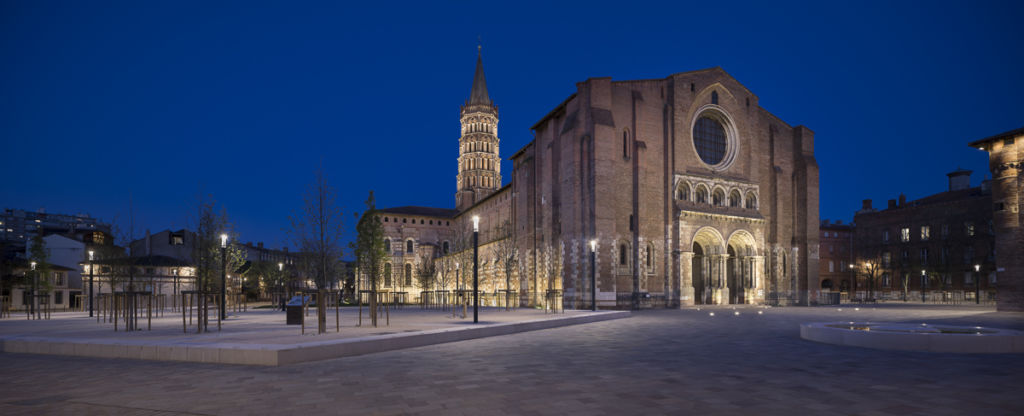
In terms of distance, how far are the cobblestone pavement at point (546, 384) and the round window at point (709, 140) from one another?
109ft

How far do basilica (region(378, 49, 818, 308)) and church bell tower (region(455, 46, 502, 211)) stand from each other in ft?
137

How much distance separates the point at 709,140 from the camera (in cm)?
4488

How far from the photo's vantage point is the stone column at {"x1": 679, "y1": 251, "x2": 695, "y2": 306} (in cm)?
4031

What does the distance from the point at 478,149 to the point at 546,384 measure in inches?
3496

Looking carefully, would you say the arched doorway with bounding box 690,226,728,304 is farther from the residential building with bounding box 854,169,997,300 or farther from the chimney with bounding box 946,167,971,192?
the chimney with bounding box 946,167,971,192

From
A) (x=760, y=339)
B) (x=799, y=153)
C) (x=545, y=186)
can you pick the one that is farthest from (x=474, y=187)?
(x=760, y=339)

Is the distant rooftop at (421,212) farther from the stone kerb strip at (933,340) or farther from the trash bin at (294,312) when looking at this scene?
the stone kerb strip at (933,340)

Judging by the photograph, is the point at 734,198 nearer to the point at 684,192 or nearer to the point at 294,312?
the point at 684,192

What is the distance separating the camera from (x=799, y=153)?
47.9 m

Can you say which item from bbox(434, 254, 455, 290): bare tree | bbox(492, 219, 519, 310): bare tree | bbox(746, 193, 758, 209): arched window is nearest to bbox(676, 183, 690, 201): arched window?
bbox(746, 193, 758, 209): arched window

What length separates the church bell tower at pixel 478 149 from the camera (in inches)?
3765

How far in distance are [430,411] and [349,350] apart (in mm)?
5886

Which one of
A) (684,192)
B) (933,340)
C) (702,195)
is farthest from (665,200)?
(933,340)

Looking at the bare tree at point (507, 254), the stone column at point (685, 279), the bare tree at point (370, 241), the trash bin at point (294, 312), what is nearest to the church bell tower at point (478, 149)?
the bare tree at point (507, 254)
